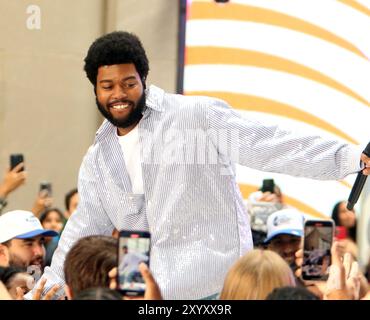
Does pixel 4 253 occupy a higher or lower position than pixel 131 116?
lower

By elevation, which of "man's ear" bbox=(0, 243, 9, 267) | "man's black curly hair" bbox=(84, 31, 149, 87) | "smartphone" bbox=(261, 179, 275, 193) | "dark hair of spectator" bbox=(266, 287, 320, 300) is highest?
"man's black curly hair" bbox=(84, 31, 149, 87)

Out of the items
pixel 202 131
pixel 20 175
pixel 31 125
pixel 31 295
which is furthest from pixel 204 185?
pixel 31 125

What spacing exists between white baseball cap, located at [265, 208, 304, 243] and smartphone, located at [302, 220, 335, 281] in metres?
1.37

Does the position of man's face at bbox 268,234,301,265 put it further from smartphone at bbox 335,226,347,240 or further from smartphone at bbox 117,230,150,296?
smartphone at bbox 117,230,150,296

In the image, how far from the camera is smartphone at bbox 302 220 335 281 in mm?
4105

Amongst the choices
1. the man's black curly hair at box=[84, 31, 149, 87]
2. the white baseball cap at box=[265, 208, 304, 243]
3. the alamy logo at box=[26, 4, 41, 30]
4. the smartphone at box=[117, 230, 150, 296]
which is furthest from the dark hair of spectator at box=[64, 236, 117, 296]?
the alamy logo at box=[26, 4, 41, 30]

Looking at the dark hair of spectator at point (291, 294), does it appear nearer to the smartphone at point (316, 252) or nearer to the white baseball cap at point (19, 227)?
the smartphone at point (316, 252)

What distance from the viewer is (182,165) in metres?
4.30

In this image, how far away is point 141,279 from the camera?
11.8 ft

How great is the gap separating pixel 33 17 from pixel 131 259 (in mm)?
5312

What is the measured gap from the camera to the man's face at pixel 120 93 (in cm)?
430

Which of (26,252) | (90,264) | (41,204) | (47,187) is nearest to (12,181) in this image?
(41,204)

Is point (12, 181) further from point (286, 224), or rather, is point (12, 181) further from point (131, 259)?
point (131, 259)

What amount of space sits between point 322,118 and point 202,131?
16.7 ft
